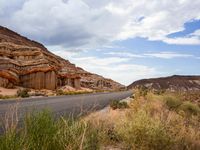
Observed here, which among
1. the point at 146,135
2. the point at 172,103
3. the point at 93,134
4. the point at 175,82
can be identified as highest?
the point at 175,82

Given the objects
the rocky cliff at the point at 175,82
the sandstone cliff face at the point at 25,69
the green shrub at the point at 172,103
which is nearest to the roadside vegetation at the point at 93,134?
the green shrub at the point at 172,103

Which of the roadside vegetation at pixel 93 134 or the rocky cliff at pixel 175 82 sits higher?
the rocky cliff at pixel 175 82

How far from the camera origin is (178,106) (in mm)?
23734

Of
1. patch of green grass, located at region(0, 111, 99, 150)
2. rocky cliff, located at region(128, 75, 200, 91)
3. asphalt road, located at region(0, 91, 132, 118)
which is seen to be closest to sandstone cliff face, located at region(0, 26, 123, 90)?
asphalt road, located at region(0, 91, 132, 118)

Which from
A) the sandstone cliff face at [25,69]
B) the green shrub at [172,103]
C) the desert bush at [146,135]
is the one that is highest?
the sandstone cliff face at [25,69]

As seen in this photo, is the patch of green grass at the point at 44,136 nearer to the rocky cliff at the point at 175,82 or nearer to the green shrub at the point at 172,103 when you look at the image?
the green shrub at the point at 172,103

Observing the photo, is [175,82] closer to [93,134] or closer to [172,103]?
[172,103]

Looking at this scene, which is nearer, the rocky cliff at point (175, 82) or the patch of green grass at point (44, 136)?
the patch of green grass at point (44, 136)

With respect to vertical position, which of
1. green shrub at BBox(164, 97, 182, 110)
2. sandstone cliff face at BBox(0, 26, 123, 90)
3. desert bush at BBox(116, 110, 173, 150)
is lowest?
desert bush at BBox(116, 110, 173, 150)

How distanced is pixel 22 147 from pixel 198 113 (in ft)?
56.9

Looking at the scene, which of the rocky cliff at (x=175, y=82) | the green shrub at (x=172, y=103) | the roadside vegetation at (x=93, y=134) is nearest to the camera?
the roadside vegetation at (x=93, y=134)

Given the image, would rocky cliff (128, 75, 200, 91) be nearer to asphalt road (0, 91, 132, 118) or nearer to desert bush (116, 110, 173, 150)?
asphalt road (0, 91, 132, 118)

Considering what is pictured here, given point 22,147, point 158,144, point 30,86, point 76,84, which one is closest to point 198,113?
point 158,144

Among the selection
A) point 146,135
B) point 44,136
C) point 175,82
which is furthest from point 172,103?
point 175,82
